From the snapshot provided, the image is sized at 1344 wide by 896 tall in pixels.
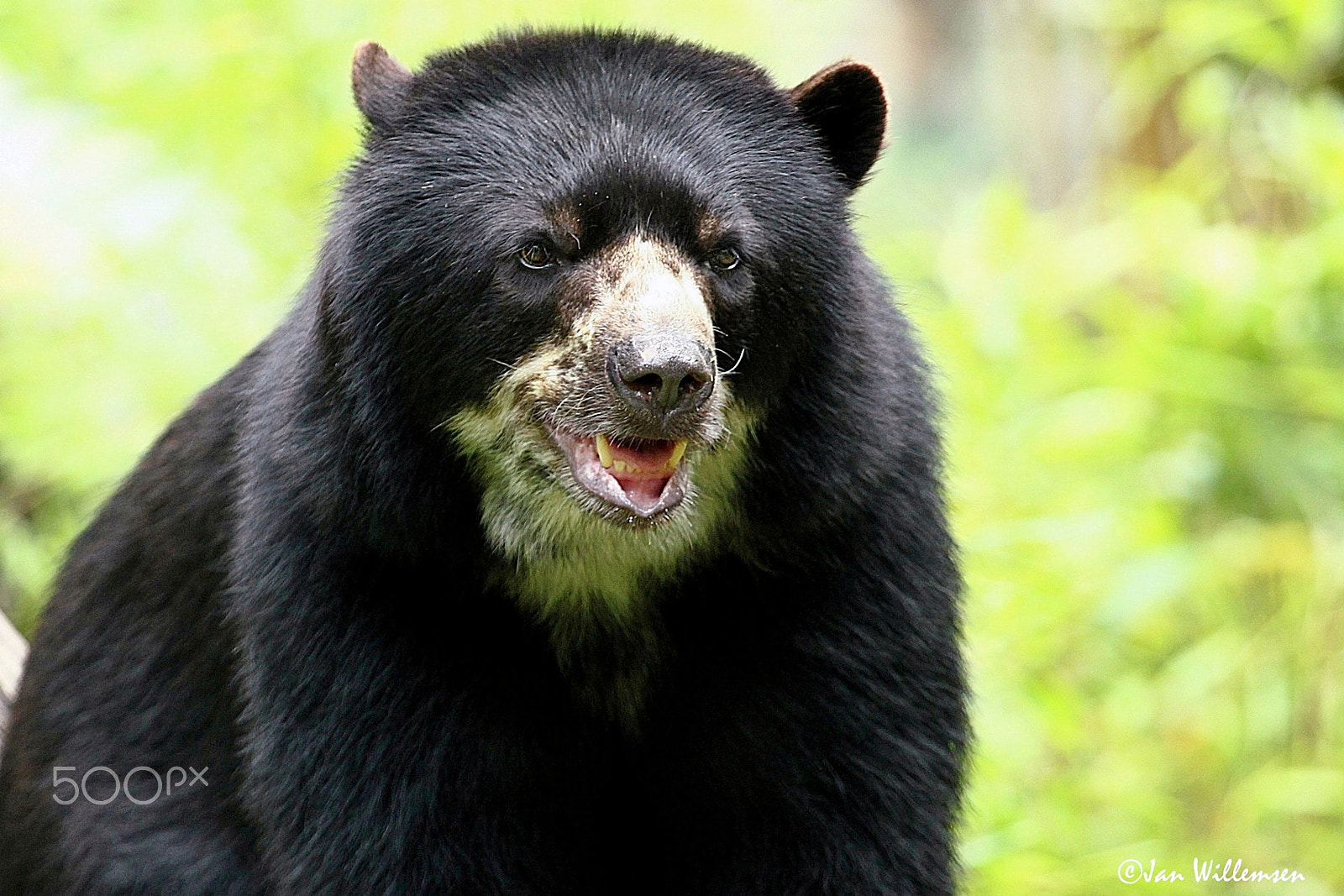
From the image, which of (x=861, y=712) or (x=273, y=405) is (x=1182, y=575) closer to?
(x=861, y=712)

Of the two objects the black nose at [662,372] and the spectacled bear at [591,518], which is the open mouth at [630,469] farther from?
the black nose at [662,372]

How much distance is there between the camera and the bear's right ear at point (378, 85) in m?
3.78

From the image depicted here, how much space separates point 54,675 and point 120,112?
3852 mm

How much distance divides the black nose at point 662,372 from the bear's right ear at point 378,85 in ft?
2.99

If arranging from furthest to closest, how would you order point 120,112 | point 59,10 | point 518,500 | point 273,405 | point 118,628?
point 59,10
point 120,112
point 118,628
point 273,405
point 518,500

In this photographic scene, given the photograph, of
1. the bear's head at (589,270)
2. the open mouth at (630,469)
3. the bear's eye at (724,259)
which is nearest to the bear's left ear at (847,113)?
the bear's head at (589,270)

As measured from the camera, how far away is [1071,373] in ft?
22.6

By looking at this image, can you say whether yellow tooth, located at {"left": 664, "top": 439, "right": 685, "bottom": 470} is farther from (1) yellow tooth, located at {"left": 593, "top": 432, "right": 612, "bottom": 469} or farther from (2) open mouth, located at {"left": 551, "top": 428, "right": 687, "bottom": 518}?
(1) yellow tooth, located at {"left": 593, "top": 432, "right": 612, "bottom": 469}

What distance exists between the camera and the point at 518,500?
3.62 metres


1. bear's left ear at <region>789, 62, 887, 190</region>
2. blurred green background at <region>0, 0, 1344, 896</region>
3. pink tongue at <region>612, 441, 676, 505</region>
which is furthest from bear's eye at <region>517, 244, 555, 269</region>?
blurred green background at <region>0, 0, 1344, 896</region>

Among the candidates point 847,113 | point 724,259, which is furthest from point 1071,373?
point 724,259

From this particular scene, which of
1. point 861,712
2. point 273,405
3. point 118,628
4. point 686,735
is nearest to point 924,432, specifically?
point 861,712

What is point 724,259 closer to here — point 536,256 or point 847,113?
point 536,256

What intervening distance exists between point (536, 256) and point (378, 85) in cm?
70
